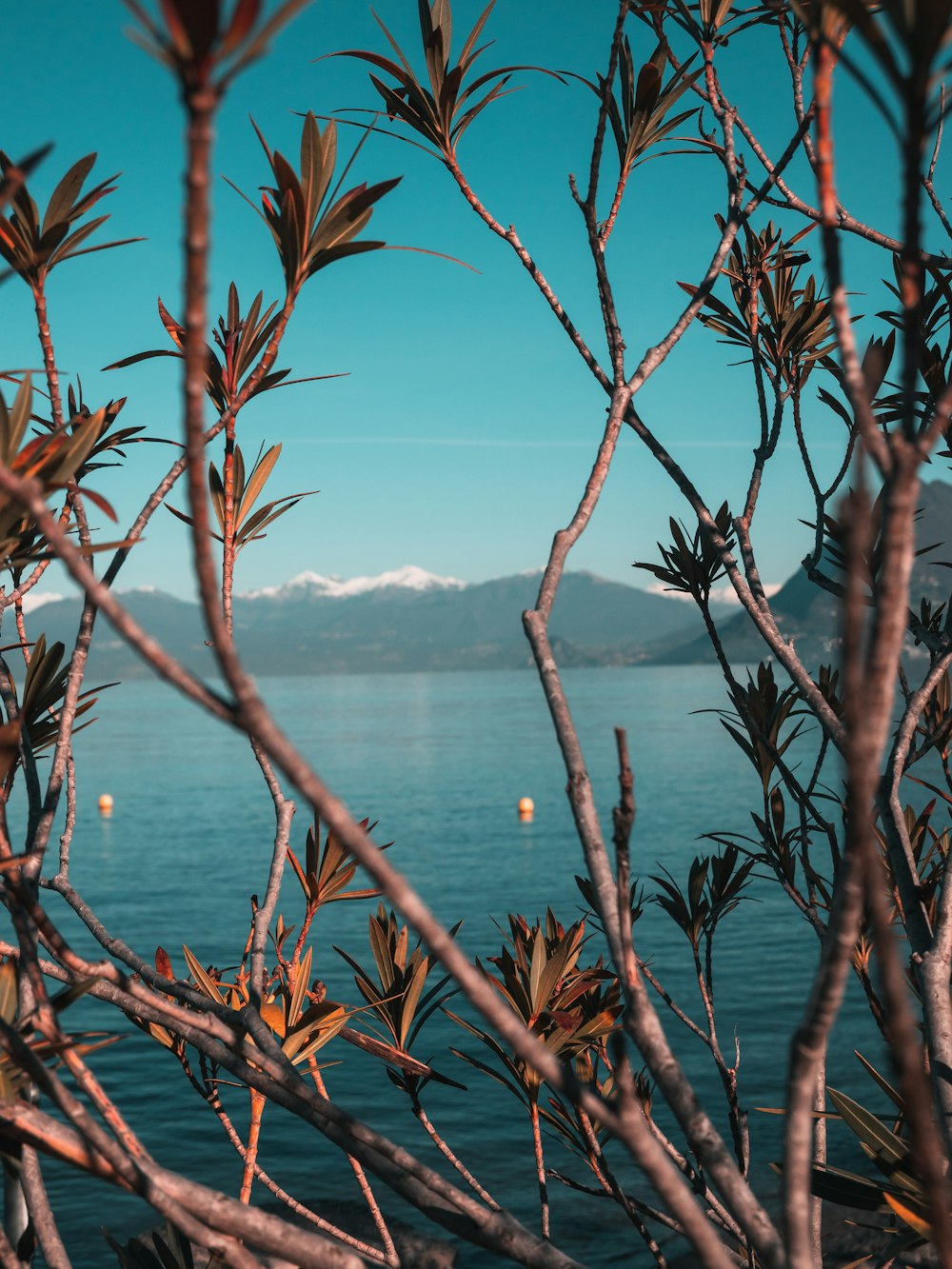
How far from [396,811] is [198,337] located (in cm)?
4452

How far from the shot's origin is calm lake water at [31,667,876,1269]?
12.1 metres

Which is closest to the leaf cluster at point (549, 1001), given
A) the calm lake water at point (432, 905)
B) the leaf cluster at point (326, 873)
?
the leaf cluster at point (326, 873)

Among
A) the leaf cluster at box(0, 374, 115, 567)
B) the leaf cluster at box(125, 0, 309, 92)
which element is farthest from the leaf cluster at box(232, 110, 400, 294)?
the leaf cluster at box(125, 0, 309, 92)

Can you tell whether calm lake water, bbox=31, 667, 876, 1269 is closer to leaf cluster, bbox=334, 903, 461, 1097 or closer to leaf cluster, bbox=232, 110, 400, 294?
leaf cluster, bbox=334, 903, 461, 1097

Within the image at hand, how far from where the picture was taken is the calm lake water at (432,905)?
12102 mm

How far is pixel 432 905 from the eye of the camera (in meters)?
25.5

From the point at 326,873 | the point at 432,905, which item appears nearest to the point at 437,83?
the point at 326,873

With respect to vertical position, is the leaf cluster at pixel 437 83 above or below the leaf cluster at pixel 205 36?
above

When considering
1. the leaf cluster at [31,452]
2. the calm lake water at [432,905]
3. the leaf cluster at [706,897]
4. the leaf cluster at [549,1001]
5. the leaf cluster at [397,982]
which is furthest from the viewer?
the calm lake water at [432,905]

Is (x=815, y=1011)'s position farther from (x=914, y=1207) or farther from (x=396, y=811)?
(x=396, y=811)

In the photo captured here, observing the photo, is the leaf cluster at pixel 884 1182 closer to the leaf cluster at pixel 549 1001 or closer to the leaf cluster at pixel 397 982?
the leaf cluster at pixel 549 1001

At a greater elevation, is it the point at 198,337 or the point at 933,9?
the point at 933,9

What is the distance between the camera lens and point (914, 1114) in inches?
28.1

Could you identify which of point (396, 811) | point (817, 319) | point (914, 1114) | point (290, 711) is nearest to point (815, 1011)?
point (914, 1114)
